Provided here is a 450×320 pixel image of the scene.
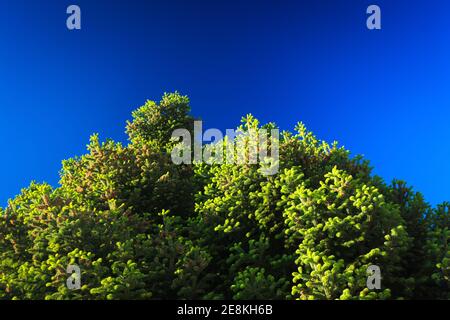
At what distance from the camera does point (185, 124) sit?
1293 inches

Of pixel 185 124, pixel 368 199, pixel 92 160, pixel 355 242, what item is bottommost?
pixel 355 242

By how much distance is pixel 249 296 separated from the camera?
50.0ft

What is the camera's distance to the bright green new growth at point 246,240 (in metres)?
14.8

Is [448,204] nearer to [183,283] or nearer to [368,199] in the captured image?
[368,199]

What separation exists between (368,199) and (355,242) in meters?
1.77

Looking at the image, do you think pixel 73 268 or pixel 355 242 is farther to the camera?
pixel 355 242

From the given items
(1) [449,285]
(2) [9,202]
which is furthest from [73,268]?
(1) [449,285]

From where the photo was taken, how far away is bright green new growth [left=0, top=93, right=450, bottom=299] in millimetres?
14758

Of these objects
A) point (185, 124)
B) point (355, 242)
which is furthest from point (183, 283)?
point (185, 124)

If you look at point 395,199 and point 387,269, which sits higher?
point 395,199

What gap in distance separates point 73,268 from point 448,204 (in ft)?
51.0

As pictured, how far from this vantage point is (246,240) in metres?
18.9
